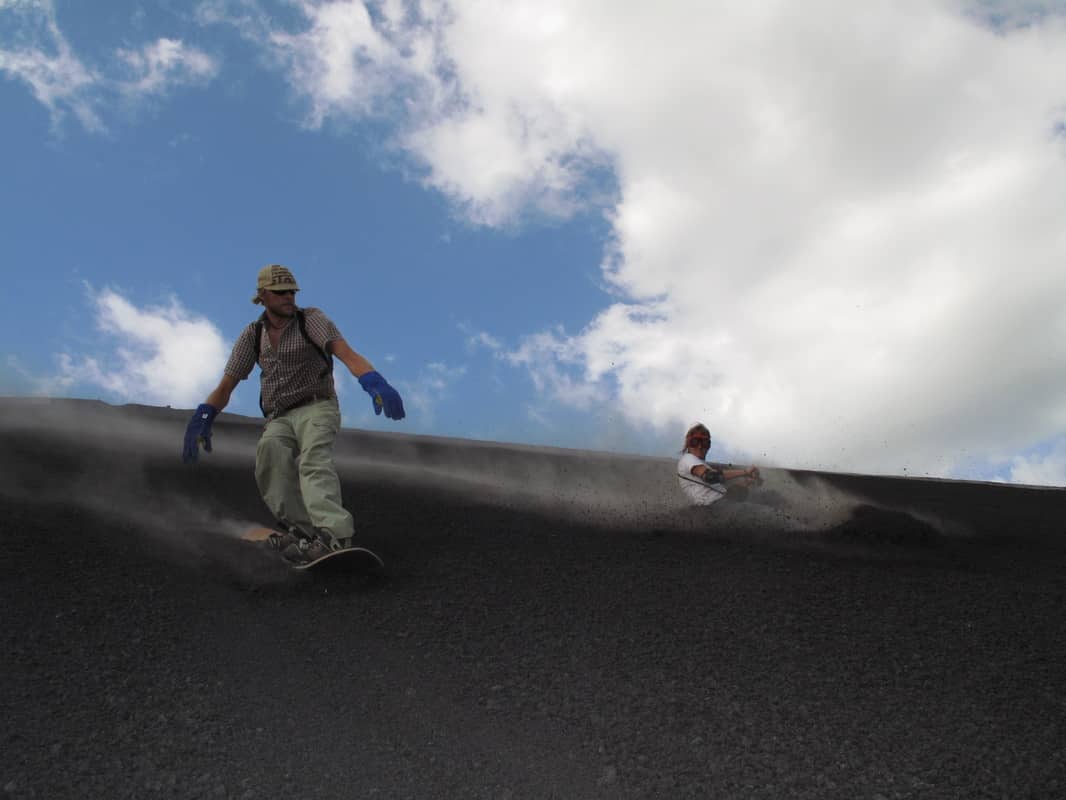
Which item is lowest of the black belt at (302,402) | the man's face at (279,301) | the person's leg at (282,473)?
the person's leg at (282,473)

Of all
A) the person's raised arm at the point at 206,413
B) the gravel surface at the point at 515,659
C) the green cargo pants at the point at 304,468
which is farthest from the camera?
the person's raised arm at the point at 206,413

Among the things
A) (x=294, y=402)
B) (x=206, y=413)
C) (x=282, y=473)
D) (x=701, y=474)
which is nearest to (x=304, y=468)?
(x=282, y=473)

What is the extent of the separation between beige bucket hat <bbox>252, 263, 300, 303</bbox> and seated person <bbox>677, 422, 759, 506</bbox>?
4179mm

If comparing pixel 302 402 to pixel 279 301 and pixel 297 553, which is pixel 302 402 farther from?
pixel 297 553

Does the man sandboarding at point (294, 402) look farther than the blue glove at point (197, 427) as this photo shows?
No

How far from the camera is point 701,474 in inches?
357

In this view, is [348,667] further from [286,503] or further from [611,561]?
[611,561]

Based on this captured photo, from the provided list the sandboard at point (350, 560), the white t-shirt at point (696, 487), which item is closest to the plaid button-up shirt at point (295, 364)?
the sandboard at point (350, 560)

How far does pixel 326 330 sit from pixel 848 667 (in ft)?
13.7

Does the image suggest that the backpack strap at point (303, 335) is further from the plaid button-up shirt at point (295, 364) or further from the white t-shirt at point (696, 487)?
the white t-shirt at point (696, 487)

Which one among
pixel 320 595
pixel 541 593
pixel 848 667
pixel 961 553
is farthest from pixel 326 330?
pixel 961 553

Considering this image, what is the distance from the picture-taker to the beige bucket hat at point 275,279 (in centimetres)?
688

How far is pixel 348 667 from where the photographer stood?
5.42m

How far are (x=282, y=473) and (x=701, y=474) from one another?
13.1ft
